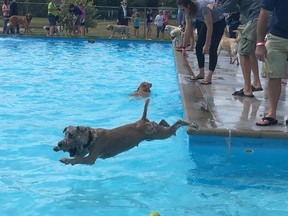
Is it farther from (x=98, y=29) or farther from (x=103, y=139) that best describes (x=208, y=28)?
(x=98, y=29)

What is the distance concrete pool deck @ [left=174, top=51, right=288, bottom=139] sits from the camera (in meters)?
5.59

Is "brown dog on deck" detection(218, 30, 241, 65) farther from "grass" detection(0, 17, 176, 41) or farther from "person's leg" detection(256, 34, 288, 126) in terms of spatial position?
"grass" detection(0, 17, 176, 41)

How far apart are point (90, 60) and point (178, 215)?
1121 cm

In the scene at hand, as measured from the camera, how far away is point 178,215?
14.4 feet

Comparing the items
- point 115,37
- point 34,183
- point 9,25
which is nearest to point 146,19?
point 115,37

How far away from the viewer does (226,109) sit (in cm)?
666

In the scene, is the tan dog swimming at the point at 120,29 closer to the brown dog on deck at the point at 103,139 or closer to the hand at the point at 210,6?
the hand at the point at 210,6

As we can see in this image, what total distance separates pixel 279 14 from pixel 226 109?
1617 mm

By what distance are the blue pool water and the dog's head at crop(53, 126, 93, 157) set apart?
508 mm

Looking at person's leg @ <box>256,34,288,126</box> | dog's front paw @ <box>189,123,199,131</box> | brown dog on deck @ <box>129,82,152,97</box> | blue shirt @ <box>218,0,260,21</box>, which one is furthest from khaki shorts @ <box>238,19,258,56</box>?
brown dog on deck @ <box>129,82,152,97</box>

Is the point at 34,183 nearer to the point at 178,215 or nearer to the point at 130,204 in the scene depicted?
the point at 130,204

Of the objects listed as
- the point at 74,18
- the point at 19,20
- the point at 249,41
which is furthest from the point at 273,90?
the point at 19,20

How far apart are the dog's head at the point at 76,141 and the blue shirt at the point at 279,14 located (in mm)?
2554

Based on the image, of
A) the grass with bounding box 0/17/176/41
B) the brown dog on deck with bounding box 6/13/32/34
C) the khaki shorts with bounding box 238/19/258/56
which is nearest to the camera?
the khaki shorts with bounding box 238/19/258/56
